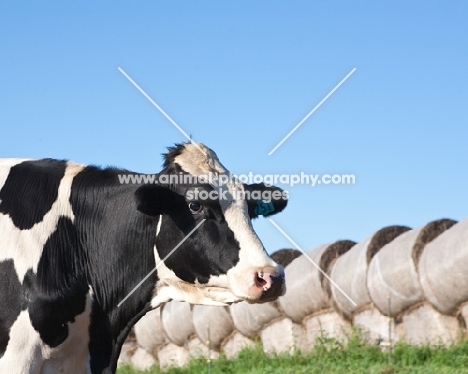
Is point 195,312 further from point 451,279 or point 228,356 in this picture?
point 451,279

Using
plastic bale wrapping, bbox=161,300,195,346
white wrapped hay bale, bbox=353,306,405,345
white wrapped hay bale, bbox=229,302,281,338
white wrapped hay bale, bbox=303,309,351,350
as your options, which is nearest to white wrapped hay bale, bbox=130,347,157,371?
plastic bale wrapping, bbox=161,300,195,346

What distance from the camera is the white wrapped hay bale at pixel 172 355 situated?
15.2m

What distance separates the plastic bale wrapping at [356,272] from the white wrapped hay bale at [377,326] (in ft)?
0.38

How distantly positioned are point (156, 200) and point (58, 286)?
0.80 meters

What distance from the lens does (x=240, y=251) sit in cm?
537

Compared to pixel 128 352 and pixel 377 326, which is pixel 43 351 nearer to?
pixel 377 326

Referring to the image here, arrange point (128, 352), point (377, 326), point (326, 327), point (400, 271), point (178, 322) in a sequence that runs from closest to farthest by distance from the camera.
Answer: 1. point (400, 271)
2. point (377, 326)
3. point (326, 327)
4. point (178, 322)
5. point (128, 352)

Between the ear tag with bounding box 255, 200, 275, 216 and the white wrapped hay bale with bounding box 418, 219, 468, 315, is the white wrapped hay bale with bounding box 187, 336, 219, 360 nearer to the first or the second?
the white wrapped hay bale with bounding box 418, 219, 468, 315

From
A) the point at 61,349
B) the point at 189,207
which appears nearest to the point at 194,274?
the point at 189,207

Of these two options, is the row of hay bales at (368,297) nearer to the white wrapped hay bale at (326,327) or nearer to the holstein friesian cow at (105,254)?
the white wrapped hay bale at (326,327)

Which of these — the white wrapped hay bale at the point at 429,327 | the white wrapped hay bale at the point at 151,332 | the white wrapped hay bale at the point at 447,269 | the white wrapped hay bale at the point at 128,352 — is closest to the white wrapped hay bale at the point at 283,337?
the white wrapped hay bale at the point at 429,327

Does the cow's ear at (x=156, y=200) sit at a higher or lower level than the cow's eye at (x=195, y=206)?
higher

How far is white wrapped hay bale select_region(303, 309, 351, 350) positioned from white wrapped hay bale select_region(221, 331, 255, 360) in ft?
4.62

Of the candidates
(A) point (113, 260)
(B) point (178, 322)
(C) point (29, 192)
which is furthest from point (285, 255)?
(C) point (29, 192)
